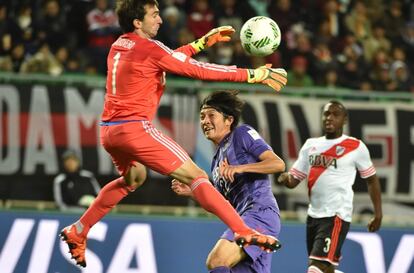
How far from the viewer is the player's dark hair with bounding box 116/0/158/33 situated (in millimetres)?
8406

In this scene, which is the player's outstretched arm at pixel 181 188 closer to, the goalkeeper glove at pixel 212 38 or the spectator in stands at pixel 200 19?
the goalkeeper glove at pixel 212 38

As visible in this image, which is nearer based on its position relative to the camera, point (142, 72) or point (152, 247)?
point (142, 72)

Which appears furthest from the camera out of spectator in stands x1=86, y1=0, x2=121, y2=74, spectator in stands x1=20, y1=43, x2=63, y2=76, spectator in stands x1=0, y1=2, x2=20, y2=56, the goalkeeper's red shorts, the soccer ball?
spectator in stands x1=86, y1=0, x2=121, y2=74

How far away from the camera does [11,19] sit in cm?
1483

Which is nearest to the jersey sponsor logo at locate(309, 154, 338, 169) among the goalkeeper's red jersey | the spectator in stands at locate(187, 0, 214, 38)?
the goalkeeper's red jersey

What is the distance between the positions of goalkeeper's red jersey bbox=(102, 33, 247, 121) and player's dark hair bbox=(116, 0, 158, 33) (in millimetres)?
93

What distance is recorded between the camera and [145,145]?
27.2 ft

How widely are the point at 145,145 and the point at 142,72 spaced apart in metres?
0.56

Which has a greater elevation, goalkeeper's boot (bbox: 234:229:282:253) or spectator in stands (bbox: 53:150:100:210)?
goalkeeper's boot (bbox: 234:229:282:253)

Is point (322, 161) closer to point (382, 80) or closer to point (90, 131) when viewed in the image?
point (90, 131)

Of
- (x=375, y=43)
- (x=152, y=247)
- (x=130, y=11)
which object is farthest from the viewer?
(x=375, y=43)

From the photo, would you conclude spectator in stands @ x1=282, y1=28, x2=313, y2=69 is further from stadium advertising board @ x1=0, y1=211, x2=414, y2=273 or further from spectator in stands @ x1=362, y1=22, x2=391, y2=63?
stadium advertising board @ x1=0, y1=211, x2=414, y2=273

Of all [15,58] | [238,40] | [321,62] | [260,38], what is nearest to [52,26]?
[15,58]

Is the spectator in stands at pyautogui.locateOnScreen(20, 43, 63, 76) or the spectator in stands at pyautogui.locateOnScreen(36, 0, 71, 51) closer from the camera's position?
the spectator in stands at pyautogui.locateOnScreen(20, 43, 63, 76)
